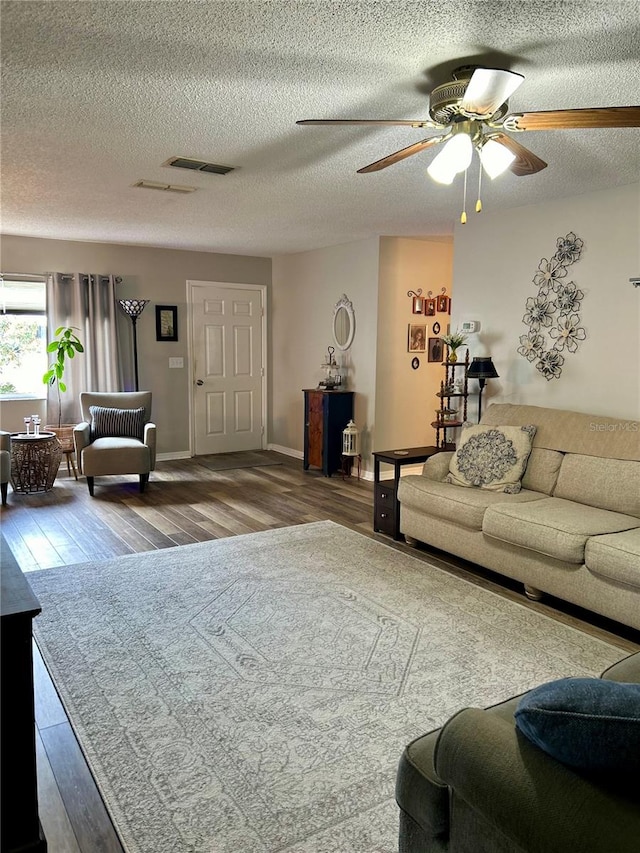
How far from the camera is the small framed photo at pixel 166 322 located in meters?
7.35

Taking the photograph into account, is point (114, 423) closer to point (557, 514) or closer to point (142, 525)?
point (142, 525)

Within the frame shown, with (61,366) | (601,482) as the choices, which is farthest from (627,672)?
(61,366)

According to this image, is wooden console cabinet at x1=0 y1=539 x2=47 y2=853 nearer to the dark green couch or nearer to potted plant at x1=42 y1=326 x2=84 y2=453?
the dark green couch

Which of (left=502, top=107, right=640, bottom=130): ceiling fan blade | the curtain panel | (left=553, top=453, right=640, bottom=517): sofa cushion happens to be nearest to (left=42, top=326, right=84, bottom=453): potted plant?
the curtain panel

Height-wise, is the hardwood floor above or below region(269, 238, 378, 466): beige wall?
below

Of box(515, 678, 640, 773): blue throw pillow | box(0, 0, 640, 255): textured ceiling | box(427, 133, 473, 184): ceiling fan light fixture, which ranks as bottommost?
box(515, 678, 640, 773): blue throw pillow

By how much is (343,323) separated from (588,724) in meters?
6.00

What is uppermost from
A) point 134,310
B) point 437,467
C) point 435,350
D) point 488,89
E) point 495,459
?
point 488,89

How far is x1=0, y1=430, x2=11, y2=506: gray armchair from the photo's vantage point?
5.35m

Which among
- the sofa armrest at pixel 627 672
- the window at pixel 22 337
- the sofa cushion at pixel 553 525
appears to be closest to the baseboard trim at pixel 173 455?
the window at pixel 22 337

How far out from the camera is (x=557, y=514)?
11.5 feet

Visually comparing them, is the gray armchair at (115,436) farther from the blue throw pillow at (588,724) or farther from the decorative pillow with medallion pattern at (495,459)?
the blue throw pillow at (588,724)

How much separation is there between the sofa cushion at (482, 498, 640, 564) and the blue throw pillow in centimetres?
211

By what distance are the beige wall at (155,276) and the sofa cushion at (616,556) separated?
5458mm
